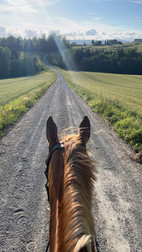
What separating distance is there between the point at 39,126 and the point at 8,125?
168cm

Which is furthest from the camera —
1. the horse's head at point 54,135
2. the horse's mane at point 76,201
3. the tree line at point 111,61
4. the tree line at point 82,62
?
the tree line at point 111,61

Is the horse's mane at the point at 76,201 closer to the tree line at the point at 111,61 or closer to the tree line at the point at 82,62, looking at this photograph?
the tree line at the point at 82,62

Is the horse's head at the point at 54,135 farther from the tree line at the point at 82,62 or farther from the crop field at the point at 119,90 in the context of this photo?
the tree line at the point at 82,62

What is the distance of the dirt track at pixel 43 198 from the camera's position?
2578 mm

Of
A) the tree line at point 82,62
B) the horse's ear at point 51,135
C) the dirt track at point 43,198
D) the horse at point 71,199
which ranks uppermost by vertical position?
the tree line at point 82,62

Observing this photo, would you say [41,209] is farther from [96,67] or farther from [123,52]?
[123,52]

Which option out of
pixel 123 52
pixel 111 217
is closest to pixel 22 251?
pixel 111 217

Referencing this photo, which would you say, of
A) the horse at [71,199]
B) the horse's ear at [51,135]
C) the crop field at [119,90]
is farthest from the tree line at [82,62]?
the horse at [71,199]

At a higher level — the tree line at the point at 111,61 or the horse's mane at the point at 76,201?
the tree line at the point at 111,61

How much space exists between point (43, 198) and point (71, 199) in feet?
8.76

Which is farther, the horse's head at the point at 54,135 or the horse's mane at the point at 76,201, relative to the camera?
the horse's head at the point at 54,135

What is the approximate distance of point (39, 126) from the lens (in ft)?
26.3

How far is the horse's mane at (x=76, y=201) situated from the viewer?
2.83 ft

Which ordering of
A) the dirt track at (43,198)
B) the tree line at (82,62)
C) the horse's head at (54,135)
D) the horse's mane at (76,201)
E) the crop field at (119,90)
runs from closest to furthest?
the horse's mane at (76,201) → the horse's head at (54,135) → the dirt track at (43,198) → the crop field at (119,90) → the tree line at (82,62)
